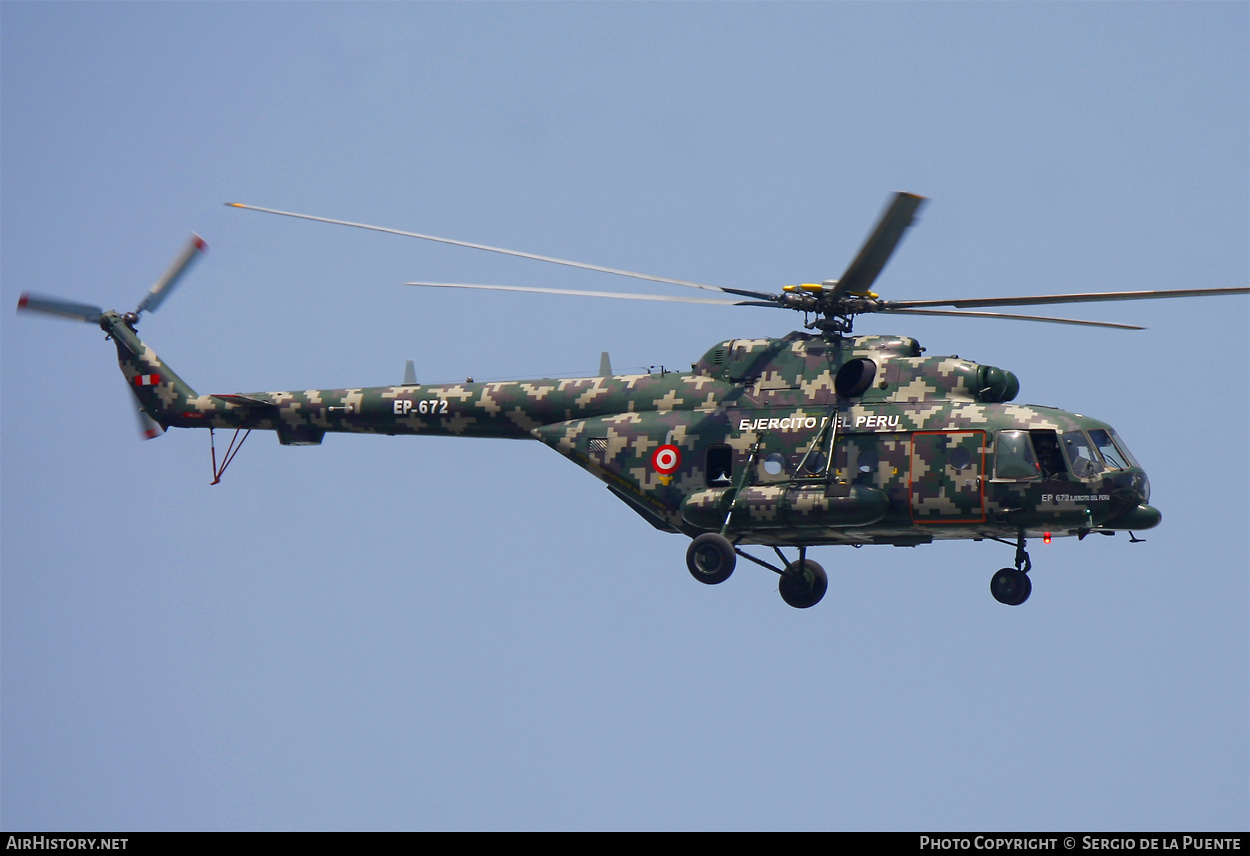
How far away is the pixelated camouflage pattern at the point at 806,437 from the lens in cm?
2652

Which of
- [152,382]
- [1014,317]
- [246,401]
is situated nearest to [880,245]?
[1014,317]

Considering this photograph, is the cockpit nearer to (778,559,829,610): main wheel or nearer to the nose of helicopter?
the nose of helicopter

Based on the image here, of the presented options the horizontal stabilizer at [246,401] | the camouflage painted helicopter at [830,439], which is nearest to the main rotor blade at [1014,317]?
the camouflage painted helicopter at [830,439]

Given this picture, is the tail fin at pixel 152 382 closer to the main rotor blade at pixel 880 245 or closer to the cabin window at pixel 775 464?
the cabin window at pixel 775 464

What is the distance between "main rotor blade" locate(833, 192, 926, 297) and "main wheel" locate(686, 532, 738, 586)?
4.15m

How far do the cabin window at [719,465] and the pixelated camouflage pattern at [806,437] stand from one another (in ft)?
0.07

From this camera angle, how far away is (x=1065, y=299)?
25.7 meters

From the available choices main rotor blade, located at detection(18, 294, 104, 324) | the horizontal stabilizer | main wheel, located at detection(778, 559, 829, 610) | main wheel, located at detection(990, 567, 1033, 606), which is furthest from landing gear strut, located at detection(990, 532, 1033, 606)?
main rotor blade, located at detection(18, 294, 104, 324)

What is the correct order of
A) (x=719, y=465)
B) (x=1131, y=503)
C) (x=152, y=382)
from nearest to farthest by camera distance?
(x=1131, y=503) < (x=719, y=465) < (x=152, y=382)

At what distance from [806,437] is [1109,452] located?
445cm

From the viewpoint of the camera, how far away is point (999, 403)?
89.8 feet

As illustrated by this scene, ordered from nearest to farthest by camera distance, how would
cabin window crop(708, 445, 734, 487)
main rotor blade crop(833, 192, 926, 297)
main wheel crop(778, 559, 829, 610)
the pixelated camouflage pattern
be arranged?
main rotor blade crop(833, 192, 926, 297), the pixelated camouflage pattern, cabin window crop(708, 445, 734, 487), main wheel crop(778, 559, 829, 610)

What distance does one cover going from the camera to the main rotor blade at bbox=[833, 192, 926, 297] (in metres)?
24.5

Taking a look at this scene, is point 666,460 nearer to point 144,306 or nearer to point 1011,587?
point 1011,587
